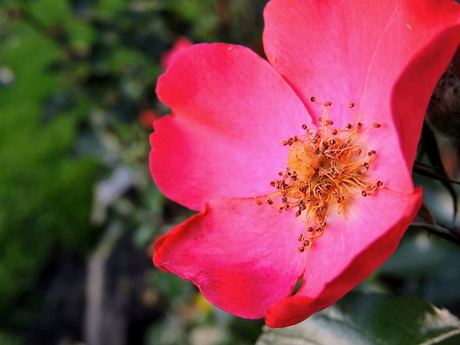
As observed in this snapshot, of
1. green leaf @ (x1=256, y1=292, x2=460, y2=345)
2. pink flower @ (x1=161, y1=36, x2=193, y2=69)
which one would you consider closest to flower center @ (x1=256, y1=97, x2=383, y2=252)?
green leaf @ (x1=256, y1=292, x2=460, y2=345)

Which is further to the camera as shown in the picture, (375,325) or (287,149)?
(287,149)

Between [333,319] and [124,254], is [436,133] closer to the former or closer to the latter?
[333,319]

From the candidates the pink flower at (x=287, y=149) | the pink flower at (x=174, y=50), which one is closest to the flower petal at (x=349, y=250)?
the pink flower at (x=287, y=149)

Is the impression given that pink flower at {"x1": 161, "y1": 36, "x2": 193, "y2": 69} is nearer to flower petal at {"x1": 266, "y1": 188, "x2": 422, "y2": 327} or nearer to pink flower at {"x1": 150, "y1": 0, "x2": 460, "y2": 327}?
pink flower at {"x1": 150, "y1": 0, "x2": 460, "y2": 327}

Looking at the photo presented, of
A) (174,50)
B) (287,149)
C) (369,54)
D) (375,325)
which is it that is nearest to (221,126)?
(287,149)

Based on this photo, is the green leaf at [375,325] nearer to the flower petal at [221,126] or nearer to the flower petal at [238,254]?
the flower petal at [238,254]

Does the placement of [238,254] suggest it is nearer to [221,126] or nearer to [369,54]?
[221,126]
